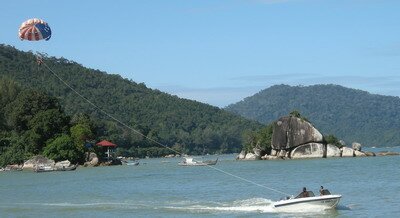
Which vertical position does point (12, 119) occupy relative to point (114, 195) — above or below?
above

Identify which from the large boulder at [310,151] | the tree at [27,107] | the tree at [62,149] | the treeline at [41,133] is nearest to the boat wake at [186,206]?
the tree at [62,149]

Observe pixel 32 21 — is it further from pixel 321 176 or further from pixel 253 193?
pixel 321 176

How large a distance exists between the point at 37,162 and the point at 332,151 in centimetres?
4681

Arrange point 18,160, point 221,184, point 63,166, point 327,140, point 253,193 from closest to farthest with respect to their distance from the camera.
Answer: point 253,193
point 221,184
point 63,166
point 18,160
point 327,140

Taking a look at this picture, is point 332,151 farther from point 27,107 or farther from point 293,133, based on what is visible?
point 27,107

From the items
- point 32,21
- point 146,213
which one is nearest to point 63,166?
point 32,21

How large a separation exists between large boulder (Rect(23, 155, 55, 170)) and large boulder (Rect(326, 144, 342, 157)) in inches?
1759

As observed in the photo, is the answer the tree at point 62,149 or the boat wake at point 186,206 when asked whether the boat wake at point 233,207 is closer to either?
the boat wake at point 186,206

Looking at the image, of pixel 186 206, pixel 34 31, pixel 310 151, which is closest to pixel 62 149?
pixel 310 151

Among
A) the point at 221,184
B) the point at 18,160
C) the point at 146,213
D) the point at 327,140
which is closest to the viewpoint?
the point at 146,213

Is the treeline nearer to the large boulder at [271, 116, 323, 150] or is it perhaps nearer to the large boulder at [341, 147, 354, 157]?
the large boulder at [271, 116, 323, 150]

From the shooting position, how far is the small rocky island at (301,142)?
119062 mm

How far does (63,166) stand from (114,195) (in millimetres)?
45125

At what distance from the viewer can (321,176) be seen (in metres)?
65.8
